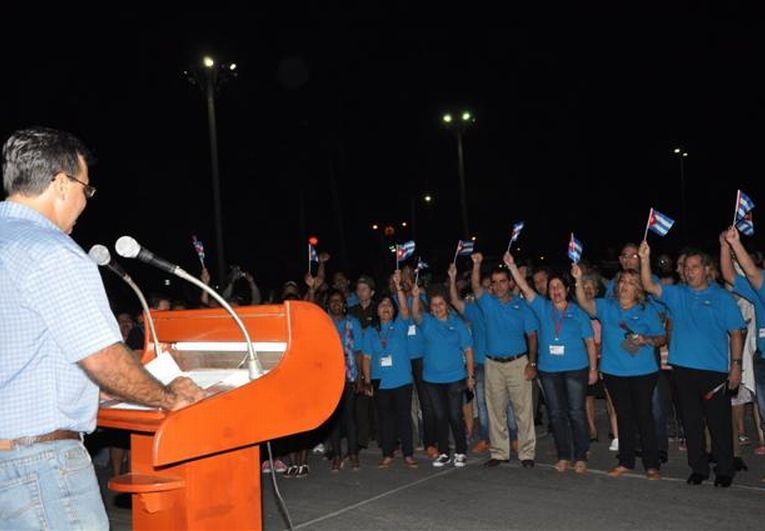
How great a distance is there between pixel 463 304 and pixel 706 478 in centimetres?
363

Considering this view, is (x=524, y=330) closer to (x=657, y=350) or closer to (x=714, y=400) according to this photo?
(x=657, y=350)

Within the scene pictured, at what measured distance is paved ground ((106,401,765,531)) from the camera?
6.02 metres

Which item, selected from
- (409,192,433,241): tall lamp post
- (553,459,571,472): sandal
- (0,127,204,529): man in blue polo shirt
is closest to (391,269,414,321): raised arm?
(553,459,571,472): sandal

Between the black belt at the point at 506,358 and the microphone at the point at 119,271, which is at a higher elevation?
the microphone at the point at 119,271

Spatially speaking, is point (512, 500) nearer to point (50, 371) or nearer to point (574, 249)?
point (574, 249)

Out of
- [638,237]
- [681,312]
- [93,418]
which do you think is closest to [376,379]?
[681,312]

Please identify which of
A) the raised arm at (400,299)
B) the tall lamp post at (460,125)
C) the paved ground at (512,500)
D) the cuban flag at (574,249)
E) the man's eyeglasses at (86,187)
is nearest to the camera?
the man's eyeglasses at (86,187)

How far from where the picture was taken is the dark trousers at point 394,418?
334 inches

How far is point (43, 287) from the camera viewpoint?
2.36m

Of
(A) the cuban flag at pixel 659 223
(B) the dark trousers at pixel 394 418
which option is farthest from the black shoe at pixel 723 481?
(B) the dark trousers at pixel 394 418

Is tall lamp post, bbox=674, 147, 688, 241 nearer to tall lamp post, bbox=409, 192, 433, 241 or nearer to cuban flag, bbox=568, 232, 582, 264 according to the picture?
tall lamp post, bbox=409, 192, 433, 241

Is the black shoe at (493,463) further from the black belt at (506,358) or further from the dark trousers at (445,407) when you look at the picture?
the black belt at (506,358)

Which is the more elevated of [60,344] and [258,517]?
[60,344]

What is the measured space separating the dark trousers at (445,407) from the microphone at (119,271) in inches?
194
